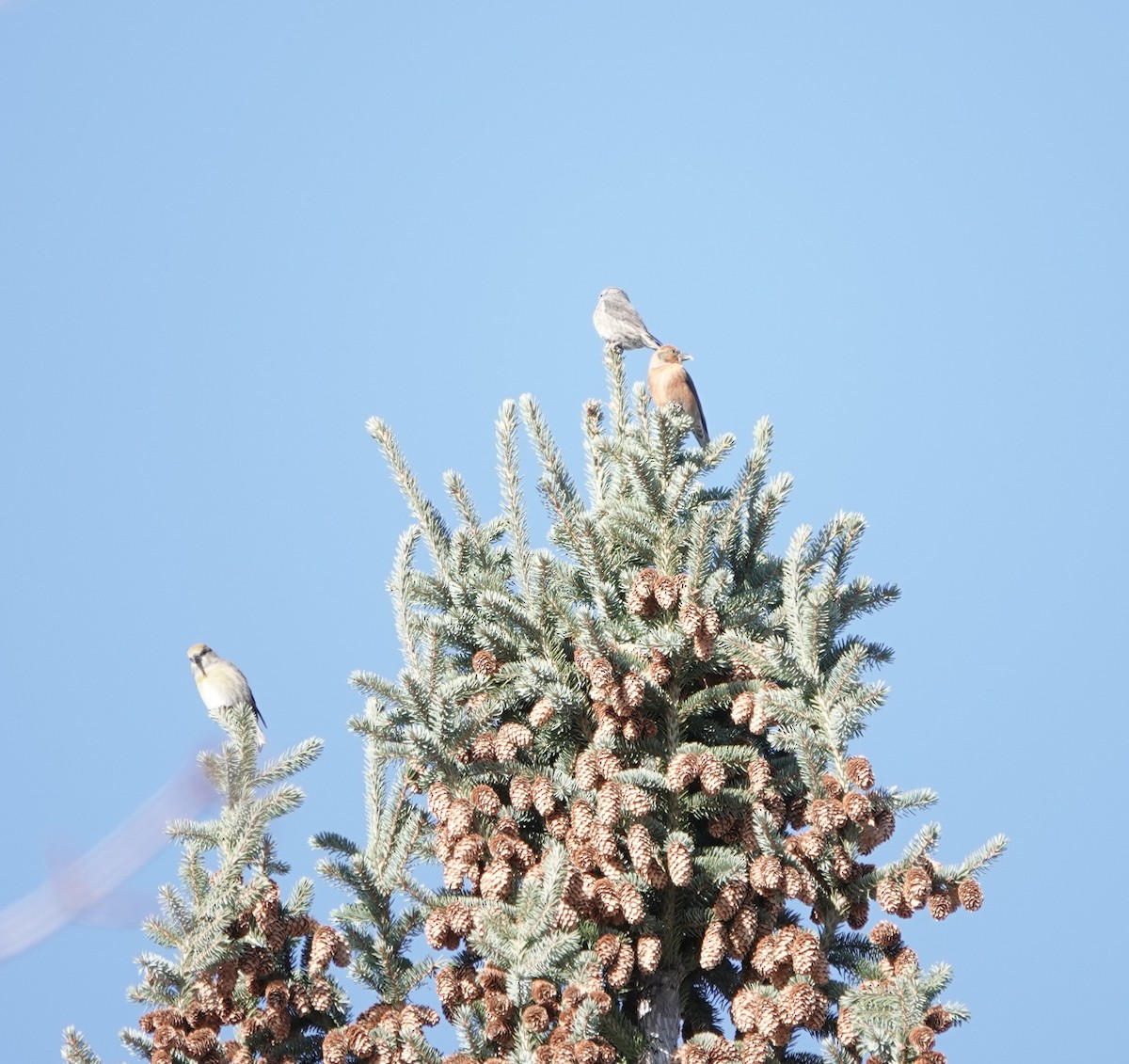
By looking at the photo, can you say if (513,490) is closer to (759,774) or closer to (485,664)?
(485,664)

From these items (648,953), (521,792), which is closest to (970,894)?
(648,953)

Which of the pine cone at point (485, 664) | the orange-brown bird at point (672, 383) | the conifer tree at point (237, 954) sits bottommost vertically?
the conifer tree at point (237, 954)

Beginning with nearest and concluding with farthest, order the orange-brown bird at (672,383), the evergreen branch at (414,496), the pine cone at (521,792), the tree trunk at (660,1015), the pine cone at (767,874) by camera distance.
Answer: the pine cone at (767,874) → the tree trunk at (660,1015) → the pine cone at (521,792) → the evergreen branch at (414,496) → the orange-brown bird at (672,383)

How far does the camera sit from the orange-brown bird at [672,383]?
761cm

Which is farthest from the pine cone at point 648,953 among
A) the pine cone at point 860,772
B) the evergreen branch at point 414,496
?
the evergreen branch at point 414,496

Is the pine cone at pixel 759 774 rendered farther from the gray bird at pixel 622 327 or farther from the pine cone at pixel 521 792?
the gray bird at pixel 622 327

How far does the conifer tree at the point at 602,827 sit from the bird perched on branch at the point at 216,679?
12.1 ft

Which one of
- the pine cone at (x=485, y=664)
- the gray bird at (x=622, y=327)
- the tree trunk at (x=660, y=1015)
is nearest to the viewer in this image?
the tree trunk at (x=660, y=1015)

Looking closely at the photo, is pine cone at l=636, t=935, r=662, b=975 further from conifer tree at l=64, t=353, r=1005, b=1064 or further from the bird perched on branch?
the bird perched on branch

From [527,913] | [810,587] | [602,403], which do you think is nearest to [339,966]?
[527,913]

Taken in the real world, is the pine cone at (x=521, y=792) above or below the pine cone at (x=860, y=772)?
below

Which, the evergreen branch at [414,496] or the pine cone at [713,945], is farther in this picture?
the evergreen branch at [414,496]

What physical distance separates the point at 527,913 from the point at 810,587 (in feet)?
4.63

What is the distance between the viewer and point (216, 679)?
796 cm
